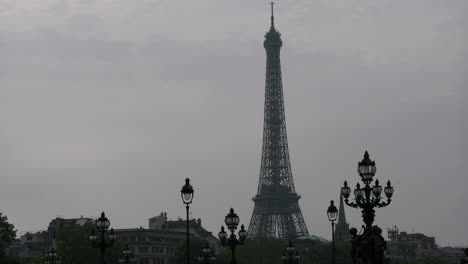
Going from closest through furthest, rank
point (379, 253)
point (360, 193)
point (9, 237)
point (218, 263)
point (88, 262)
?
1. point (379, 253)
2. point (360, 193)
3. point (9, 237)
4. point (88, 262)
5. point (218, 263)

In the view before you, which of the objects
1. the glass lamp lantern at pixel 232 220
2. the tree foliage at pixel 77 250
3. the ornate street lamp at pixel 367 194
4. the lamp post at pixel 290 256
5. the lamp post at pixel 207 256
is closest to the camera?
the ornate street lamp at pixel 367 194

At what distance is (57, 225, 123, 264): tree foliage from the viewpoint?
151500 millimetres

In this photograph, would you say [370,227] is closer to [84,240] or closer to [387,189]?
[387,189]

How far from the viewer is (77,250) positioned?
497 feet

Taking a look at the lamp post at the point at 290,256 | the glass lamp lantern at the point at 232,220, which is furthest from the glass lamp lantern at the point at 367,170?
the lamp post at the point at 290,256

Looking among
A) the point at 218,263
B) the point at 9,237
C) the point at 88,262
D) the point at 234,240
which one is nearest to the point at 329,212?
the point at 234,240

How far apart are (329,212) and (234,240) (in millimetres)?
5977

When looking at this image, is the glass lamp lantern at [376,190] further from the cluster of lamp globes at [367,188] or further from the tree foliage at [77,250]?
the tree foliage at [77,250]

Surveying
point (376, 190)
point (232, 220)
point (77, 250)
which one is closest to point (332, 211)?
point (232, 220)

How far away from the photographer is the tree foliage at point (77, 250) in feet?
497

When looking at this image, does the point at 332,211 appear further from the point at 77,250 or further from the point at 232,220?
the point at 77,250

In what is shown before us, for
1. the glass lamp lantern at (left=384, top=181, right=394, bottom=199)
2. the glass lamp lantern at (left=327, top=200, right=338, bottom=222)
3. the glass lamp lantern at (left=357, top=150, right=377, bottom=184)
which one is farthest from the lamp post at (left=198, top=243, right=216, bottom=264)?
the glass lamp lantern at (left=357, top=150, right=377, bottom=184)

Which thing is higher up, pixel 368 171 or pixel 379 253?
pixel 368 171

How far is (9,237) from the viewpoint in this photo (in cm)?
13838
